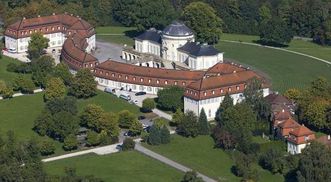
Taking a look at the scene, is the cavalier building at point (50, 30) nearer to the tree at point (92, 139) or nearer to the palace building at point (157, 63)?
the palace building at point (157, 63)

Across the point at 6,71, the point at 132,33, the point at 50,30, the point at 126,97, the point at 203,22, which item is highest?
the point at 203,22

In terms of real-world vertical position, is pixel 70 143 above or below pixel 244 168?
above

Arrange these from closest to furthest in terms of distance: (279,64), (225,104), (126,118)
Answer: (126,118) → (225,104) → (279,64)

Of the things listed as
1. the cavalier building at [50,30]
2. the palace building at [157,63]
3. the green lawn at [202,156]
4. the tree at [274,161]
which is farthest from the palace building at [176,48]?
the tree at [274,161]

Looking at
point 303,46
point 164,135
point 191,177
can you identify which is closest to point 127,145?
point 164,135

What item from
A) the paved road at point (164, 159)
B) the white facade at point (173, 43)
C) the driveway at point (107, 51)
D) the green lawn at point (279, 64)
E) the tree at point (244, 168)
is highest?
the white facade at point (173, 43)

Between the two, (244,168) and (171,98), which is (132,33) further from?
(244,168)

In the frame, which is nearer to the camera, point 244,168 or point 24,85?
point 244,168

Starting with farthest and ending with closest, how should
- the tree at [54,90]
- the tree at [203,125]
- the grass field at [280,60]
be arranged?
the grass field at [280,60] → the tree at [54,90] → the tree at [203,125]
